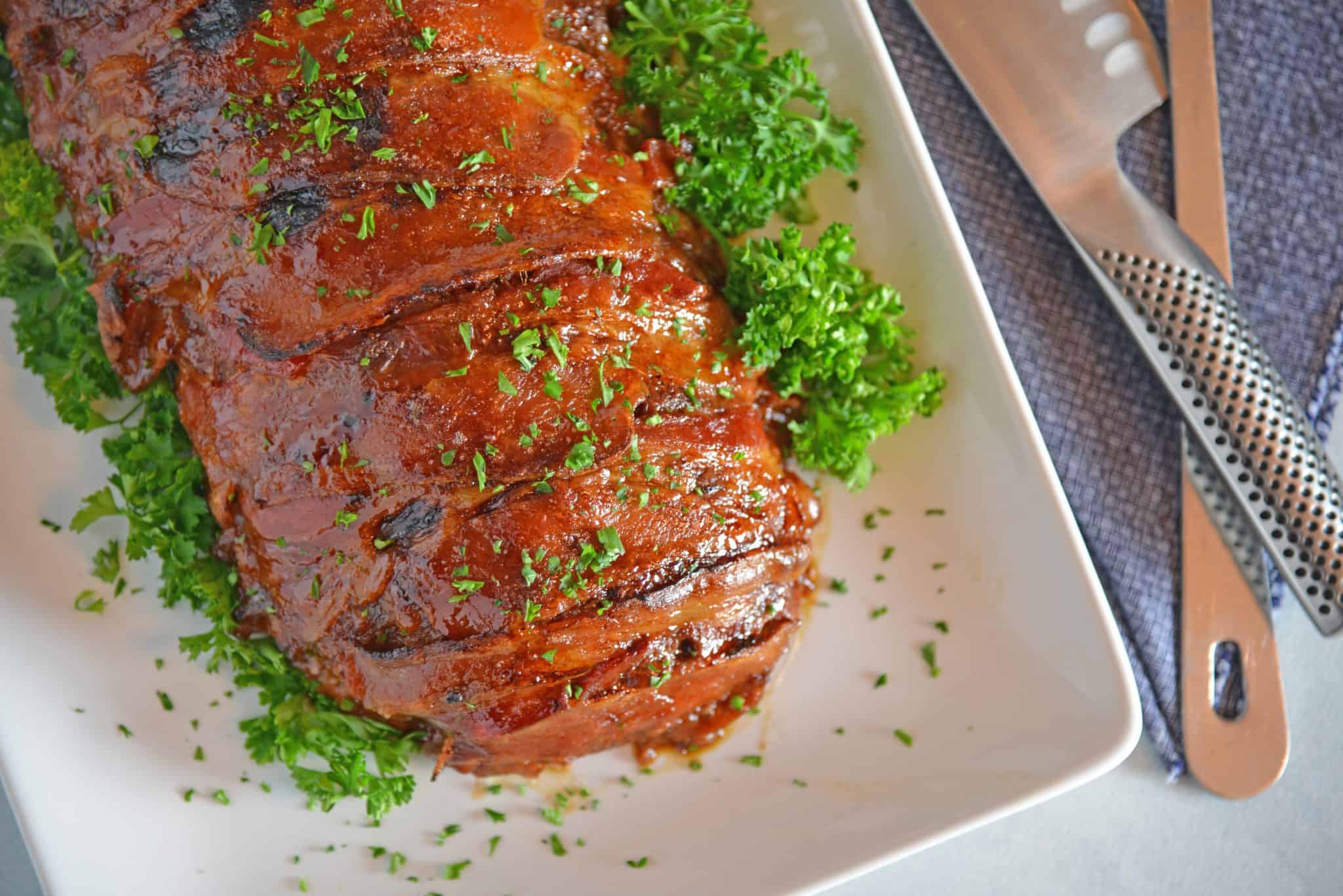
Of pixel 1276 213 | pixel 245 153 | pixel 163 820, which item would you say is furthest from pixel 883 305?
pixel 163 820

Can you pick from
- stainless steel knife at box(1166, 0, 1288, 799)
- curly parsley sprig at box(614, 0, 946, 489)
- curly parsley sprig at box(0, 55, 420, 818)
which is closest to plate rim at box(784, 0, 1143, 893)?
curly parsley sprig at box(614, 0, 946, 489)

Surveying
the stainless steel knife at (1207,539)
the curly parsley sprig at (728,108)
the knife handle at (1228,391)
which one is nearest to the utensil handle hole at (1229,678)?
the stainless steel knife at (1207,539)

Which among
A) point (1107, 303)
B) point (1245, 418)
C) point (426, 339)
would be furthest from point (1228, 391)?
point (426, 339)

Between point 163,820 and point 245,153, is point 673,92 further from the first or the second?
point 163,820

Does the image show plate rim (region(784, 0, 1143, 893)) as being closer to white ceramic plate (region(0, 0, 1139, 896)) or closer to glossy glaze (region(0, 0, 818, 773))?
white ceramic plate (region(0, 0, 1139, 896))

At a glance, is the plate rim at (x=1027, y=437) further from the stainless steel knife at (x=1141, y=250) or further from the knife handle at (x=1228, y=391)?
the knife handle at (x=1228, y=391)
